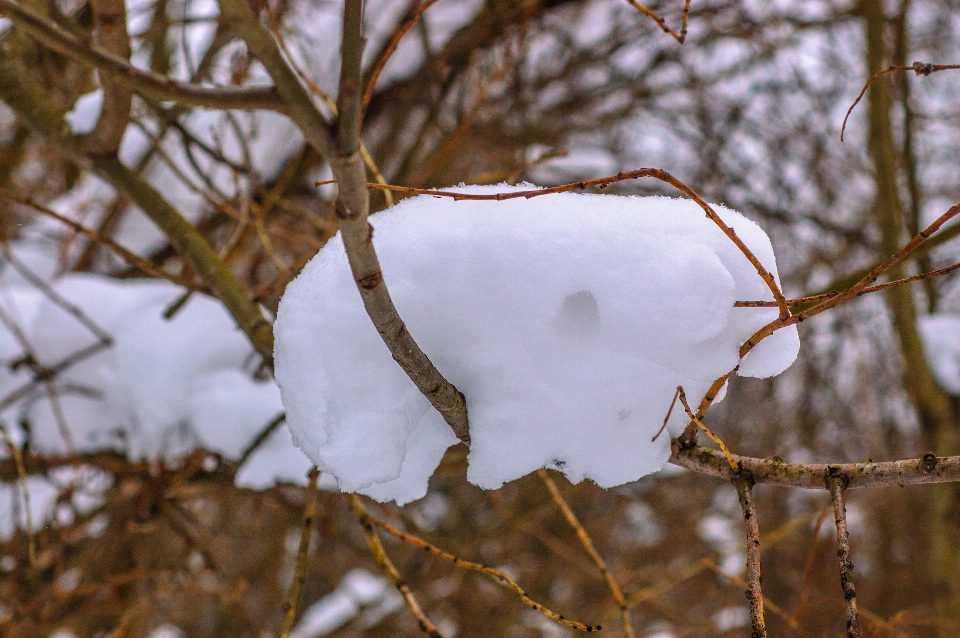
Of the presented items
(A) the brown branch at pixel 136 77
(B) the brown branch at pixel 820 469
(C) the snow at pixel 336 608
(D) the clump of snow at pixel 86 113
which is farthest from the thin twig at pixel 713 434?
(C) the snow at pixel 336 608

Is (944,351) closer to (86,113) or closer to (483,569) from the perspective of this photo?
(483,569)

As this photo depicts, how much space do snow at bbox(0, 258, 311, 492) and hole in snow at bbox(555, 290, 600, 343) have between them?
87cm

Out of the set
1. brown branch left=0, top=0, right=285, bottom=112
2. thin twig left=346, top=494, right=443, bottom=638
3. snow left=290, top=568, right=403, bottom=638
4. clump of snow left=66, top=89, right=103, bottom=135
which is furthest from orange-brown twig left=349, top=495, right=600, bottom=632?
snow left=290, top=568, right=403, bottom=638

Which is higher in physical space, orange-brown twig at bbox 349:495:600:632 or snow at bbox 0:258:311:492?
snow at bbox 0:258:311:492

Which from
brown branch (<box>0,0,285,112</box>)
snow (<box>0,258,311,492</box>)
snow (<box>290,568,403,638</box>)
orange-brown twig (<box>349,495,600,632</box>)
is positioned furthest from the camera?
snow (<box>290,568,403,638</box>)

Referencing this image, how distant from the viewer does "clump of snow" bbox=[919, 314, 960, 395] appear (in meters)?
2.24

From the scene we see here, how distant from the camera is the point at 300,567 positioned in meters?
0.98

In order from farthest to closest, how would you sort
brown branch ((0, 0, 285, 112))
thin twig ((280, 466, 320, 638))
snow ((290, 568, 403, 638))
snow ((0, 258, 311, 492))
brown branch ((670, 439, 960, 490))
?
snow ((290, 568, 403, 638)) < snow ((0, 258, 311, 492)) < thin twig ((280, 466, 320, 638)) < brown branch ((670, 439, 960, 490)) < brown branch ((0, 0, 285, 112))

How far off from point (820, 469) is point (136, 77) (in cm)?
78

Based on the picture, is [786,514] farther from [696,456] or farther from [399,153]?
[696,456]

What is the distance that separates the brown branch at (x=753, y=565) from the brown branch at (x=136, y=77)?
59 cm

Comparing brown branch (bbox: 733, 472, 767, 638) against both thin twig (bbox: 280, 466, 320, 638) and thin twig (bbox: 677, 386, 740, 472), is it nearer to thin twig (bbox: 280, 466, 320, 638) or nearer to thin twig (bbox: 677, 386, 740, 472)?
thin twig (bbox: 677, 386, 740, 472)

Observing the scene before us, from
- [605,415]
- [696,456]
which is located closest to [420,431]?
[605,415]

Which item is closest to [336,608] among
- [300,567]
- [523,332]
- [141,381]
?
[141,381]
